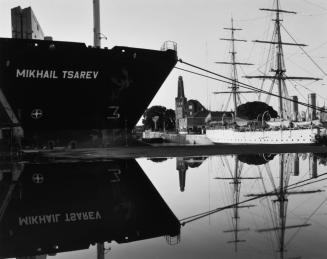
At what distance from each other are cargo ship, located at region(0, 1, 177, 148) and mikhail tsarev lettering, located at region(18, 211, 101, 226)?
12.3m

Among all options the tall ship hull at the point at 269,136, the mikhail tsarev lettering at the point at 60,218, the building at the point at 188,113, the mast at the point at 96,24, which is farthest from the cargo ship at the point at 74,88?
the building at the point at 188,113

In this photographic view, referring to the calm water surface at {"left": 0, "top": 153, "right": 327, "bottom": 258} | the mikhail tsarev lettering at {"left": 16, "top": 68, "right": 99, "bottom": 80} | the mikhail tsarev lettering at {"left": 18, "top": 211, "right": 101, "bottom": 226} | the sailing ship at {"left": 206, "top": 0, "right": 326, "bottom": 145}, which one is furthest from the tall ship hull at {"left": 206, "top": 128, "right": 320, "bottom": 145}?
the mikhail tsarev lettering at {"left": 18, "top": 211, "right": 101, "bottom": 226}

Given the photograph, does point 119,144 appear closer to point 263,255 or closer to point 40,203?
point 40,203

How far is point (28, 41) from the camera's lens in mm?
17000

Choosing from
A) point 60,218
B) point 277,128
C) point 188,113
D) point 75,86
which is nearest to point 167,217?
point 60,218

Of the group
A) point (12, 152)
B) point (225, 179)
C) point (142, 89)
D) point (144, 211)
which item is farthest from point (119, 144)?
point (144, 211)

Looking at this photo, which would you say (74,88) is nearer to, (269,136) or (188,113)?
(269,136)

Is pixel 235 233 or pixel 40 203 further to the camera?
pixel 40 203

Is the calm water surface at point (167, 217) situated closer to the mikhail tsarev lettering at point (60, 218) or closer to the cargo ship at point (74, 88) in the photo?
the mikhail tsarev lettering at point (60, 218)

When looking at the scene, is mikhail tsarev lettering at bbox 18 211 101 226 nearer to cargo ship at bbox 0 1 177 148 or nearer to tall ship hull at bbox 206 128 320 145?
cargo ship at bbox 0 1 177 148

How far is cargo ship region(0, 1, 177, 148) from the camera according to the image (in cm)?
1730

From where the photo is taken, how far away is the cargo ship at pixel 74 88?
681 inches

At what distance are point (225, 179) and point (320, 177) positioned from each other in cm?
216

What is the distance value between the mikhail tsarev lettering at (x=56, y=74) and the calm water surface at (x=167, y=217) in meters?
8.10
